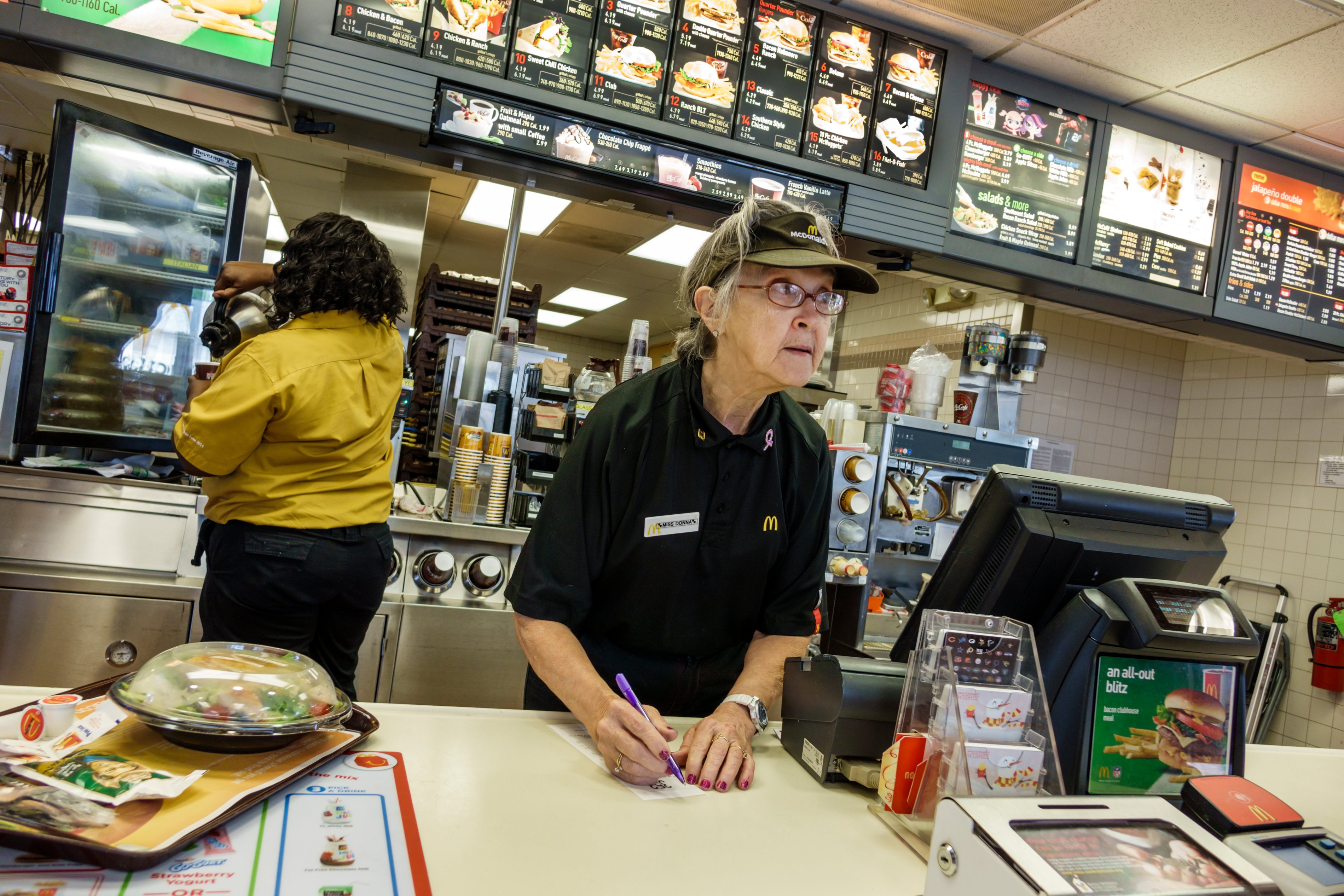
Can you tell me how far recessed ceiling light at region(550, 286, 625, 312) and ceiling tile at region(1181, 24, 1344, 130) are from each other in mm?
6336

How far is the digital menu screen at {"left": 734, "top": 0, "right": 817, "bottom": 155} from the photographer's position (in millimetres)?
3135

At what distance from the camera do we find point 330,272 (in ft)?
6.29

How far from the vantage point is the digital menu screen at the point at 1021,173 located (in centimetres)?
352

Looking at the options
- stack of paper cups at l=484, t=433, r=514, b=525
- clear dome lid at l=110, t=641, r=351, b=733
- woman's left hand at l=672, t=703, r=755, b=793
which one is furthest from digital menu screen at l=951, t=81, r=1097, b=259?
clear dome lid at l=110, t=641, r=351, b=733

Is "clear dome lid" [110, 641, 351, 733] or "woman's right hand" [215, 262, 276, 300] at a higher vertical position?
"woman's right hand" [215, 262, 276, 300]

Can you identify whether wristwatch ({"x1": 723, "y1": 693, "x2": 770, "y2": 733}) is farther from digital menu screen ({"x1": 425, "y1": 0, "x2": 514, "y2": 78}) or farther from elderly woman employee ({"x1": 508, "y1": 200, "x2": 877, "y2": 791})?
digital menu screen ({"x1": 425, "y1": 0, "x2": 514, "y2": 78})

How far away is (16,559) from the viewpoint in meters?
2.42

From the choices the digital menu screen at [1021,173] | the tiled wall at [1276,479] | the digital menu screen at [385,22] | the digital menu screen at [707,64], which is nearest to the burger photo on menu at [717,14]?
the digital menu screen at [707,64]

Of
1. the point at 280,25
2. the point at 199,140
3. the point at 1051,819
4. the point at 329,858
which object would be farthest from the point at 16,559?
the point at 199,140

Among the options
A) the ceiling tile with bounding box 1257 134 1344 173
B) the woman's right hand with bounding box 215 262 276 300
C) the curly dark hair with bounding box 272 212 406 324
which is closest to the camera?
the curly dark hair with bounding box 272 212 406 324

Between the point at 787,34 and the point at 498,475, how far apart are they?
2.01 meters

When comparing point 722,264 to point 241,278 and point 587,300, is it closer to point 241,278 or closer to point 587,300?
point 241,278

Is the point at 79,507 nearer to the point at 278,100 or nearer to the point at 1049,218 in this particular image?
the point at 278,100

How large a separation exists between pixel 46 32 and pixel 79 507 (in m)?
1.42
